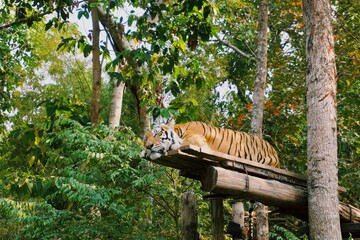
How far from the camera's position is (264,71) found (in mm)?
8203

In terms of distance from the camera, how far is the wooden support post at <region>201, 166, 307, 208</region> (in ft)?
15.4

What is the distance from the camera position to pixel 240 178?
4.83 metres

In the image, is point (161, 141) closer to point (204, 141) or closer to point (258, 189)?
point (204, 141)

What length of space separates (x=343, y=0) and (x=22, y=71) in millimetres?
8233

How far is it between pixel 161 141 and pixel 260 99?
3300mm

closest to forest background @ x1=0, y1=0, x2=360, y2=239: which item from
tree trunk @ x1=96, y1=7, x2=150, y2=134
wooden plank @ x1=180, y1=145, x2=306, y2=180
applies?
tree trunk @ x1=96, y1=7, x2=150, y2=134

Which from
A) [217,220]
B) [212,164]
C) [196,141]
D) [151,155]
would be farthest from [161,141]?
[217,220]

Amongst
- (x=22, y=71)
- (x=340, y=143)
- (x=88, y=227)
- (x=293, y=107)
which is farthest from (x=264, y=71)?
(x=22, y=71)

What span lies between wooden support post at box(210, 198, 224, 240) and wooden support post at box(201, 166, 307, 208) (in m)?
0.68

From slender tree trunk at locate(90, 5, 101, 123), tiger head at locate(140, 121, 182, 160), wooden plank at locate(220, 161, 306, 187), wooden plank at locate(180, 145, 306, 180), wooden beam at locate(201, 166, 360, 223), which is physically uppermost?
slender tree trunk at locate(90, 5, 101, 123)

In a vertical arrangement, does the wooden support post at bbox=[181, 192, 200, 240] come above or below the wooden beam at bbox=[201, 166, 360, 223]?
below

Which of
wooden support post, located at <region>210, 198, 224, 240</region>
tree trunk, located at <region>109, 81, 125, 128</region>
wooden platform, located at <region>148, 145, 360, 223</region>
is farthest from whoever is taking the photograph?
tree trunk, located at <region>109, 81, 125, 128</region>

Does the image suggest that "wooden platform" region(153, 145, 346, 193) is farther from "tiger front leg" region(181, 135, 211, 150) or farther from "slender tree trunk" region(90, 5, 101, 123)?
"slender tree trunk" region(90, 5, 101, 123)

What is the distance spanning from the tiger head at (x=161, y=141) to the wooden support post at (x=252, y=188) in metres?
0.39
